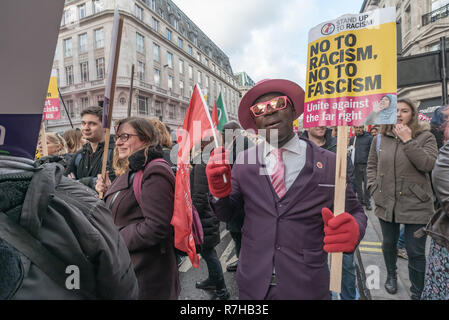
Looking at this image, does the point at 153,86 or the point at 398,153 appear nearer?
the point at 398,153

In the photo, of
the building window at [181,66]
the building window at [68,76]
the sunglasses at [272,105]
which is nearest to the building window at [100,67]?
the building window at [68,76]

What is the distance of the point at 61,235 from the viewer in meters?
0.66

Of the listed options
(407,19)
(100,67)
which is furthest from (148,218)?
(100,67)

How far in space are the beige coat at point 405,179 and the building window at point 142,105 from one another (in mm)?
29598

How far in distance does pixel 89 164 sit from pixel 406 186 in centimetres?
360

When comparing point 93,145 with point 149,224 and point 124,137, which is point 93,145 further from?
point 149,224

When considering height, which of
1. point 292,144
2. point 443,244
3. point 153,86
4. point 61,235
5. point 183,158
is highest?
point 153,86

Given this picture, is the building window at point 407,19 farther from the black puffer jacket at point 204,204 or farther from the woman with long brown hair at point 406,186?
the black puffer jacket at point 204,204

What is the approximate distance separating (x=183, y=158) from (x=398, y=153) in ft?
7.60

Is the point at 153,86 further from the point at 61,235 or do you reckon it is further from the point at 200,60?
the point at 61,235

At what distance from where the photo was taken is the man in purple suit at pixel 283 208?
1.43 m

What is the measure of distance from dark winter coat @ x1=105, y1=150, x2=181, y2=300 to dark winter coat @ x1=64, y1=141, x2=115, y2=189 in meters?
1.00

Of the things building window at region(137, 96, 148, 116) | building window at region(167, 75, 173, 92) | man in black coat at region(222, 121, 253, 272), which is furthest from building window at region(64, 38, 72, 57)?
man in black coat at region(222, 121, 253, 272)

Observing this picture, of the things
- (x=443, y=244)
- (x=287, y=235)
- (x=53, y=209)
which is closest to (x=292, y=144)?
(x=287, y=235)
